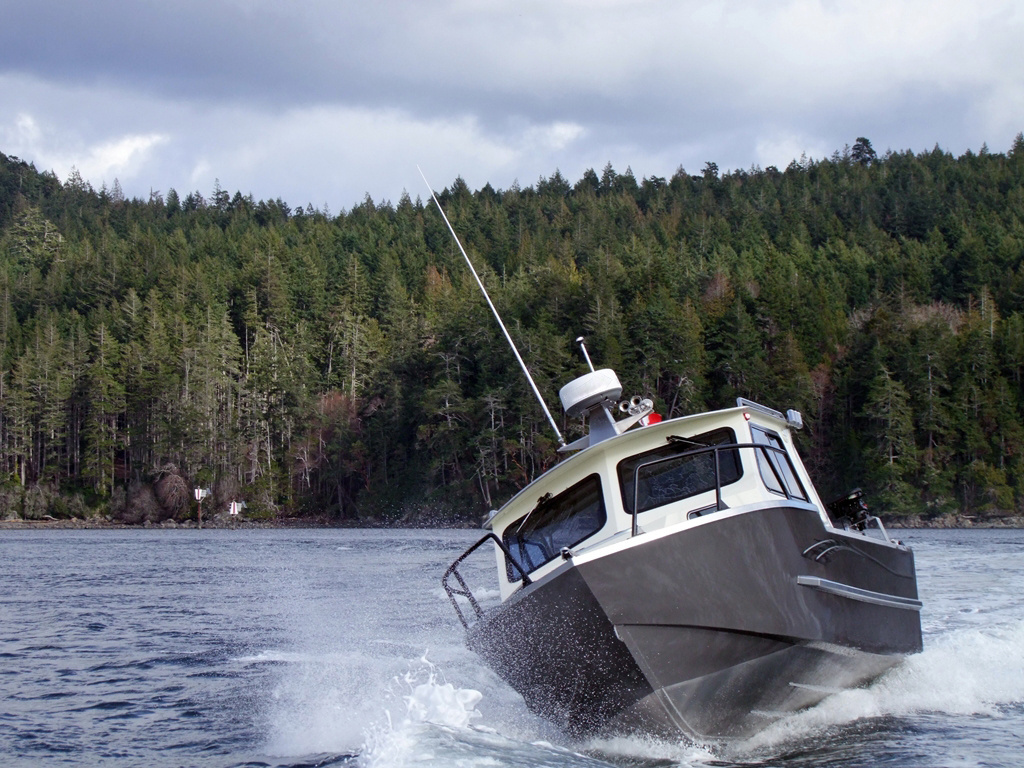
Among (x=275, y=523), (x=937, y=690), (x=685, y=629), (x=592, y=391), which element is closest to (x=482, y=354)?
(x=275, y=523)

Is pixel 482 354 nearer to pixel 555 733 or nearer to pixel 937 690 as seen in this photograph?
pixel 937 690

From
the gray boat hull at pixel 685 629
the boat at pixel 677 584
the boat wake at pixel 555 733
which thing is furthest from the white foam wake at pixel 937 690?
the gray boat hull at pixel 685 629

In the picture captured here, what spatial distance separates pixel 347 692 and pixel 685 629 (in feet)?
17.0

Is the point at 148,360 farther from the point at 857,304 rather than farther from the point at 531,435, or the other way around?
the point at 857,304

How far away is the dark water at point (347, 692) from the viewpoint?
10.5 metres

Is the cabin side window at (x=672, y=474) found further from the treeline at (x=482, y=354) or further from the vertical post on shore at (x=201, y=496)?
the vertical post on shore at (x=201, y=496)

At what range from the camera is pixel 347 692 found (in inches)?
517

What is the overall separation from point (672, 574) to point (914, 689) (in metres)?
6.17

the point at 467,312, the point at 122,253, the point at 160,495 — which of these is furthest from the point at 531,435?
the point at 122,253

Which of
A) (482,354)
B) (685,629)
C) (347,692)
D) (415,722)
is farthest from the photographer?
(482,354)

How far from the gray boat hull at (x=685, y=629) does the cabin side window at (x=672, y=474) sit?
2.91 ft

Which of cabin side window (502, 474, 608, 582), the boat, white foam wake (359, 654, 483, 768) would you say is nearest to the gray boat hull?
the boat

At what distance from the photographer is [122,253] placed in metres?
165

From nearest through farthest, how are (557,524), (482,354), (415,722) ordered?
(415,722) < (557,524) < (482,354)
